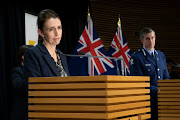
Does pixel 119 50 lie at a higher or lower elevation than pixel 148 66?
higher

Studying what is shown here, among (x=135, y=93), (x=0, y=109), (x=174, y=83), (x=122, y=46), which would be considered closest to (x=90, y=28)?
(x=122, y=46)

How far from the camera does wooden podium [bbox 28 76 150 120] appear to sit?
170 cm

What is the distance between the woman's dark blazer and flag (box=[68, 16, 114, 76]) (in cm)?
417

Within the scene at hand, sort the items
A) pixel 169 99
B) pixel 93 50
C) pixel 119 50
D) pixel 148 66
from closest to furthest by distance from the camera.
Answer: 1. pixel 169 99
2. pixel 148 66
3. pixel 93 50
4. pixel 119 50

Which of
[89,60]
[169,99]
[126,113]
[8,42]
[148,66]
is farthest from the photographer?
[89,60]

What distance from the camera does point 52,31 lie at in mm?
2320

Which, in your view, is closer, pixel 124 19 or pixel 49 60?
pixel 49 60

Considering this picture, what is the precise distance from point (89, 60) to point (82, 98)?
15.6 feet

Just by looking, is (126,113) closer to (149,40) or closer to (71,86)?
(71,86)

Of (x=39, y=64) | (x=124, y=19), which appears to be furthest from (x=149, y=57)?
(x=124, y=19)

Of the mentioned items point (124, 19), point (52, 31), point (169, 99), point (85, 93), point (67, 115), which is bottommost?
point (169, 99)

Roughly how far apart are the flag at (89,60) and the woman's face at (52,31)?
411 centimetres

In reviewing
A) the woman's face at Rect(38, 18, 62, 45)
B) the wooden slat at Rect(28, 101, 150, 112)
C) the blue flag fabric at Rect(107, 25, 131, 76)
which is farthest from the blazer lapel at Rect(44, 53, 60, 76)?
the blue flag fabric at Rect(107, 25, 131, 76)

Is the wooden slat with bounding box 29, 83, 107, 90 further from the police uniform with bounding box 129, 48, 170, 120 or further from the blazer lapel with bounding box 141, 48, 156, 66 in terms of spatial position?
the blazer lapel with bounding box 141, 48, 156, 66
